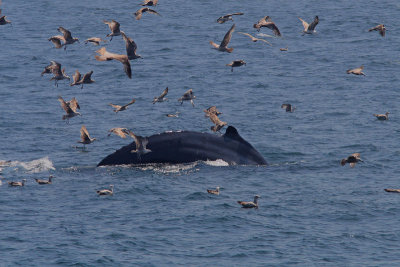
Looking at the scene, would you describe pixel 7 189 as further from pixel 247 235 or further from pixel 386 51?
pixel 386 51

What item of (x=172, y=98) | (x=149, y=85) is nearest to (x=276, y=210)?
(x=172, y=98)

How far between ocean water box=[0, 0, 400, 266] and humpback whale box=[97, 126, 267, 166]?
60 cm

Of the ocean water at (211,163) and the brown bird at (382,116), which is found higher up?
the brown bird at (382,116)

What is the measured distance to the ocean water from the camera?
27969mm

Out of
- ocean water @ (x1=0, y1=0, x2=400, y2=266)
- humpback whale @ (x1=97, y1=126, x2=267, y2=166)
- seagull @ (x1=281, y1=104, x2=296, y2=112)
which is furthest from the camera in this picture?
seagull @ (x1=281, y1=104, x2=296, y2=112)

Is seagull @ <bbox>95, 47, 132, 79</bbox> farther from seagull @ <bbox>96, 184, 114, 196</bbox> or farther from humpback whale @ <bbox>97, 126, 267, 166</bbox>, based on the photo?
seagull @ <bbox>96, 184, 114, 196</bbox>

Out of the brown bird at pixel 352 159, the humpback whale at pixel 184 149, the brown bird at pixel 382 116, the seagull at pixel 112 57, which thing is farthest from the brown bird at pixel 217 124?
the seagull at pixel 112 57

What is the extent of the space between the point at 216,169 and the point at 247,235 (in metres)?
5.03

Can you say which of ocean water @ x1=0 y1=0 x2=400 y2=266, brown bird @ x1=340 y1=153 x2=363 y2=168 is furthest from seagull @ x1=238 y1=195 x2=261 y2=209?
brown bird @ x1=340 y1=153 x2=363 y2=168

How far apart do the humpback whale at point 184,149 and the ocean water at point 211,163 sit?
0.60 meters

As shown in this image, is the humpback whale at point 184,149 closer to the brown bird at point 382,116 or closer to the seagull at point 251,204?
the seagull at point 251,204

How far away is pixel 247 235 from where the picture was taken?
29.0m

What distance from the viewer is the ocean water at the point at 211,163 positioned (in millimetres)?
27969

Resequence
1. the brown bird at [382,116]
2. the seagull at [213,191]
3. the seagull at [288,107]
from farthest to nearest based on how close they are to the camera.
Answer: the seagull at [288,107]
the brown bird at [382,116]
the seagull at [213,191]
